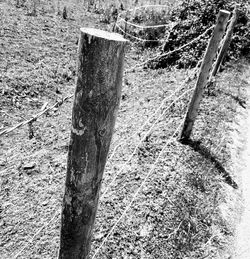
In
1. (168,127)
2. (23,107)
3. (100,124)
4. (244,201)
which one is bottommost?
(23,107)

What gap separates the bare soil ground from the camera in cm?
242

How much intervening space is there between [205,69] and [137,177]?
1636 millimetres

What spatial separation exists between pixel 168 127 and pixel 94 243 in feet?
7.19

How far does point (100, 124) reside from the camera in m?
1.02

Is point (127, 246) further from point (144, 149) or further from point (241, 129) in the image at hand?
point (241, 129)

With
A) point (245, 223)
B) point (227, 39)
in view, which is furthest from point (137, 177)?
point (227, 39)

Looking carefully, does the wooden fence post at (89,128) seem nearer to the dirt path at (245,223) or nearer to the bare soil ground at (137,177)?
the bare soil ground at (137,177)

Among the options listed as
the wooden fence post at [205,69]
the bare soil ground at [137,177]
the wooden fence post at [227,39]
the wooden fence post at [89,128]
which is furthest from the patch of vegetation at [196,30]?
the wooden fence post at [89,128]

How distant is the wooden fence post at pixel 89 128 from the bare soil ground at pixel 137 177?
1.23m

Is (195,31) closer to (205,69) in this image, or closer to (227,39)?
(227,39)

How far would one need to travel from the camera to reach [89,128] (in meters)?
1.02

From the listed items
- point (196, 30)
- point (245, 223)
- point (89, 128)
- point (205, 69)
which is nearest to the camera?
point (89, 128)

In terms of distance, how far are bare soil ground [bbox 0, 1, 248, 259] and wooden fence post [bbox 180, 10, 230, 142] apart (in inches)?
11.5

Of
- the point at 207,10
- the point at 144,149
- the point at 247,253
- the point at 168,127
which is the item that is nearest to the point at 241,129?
the point at 168,127
